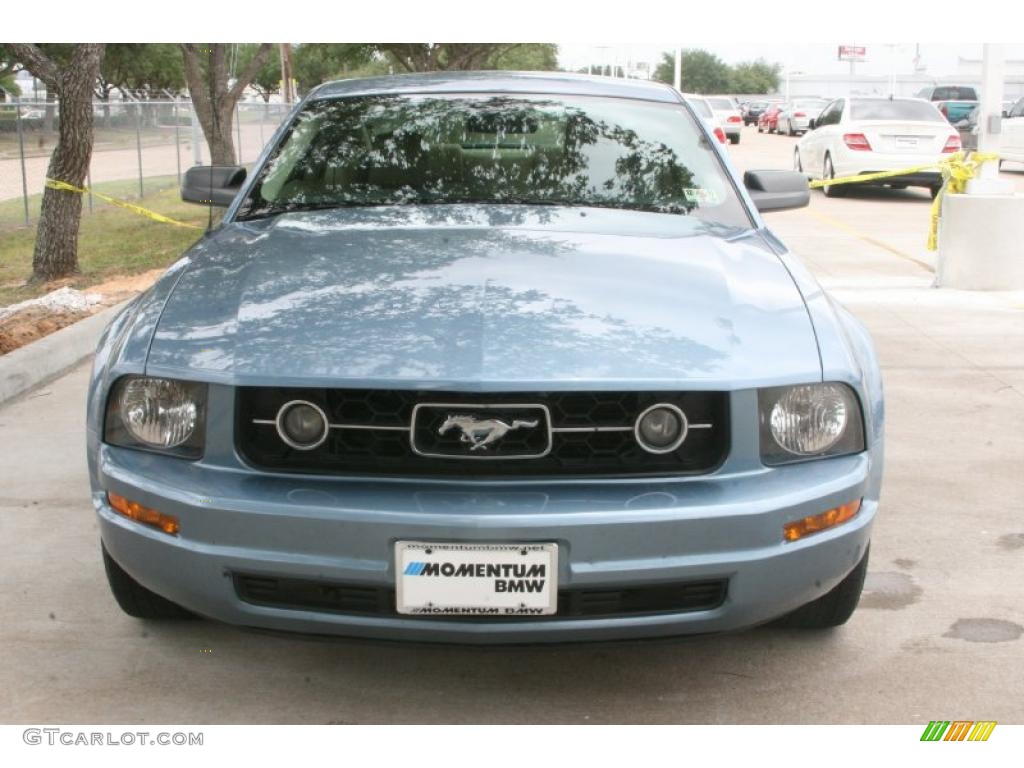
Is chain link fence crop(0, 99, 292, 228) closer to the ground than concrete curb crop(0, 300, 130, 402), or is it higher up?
higher up

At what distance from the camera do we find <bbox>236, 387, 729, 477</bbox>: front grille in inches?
115

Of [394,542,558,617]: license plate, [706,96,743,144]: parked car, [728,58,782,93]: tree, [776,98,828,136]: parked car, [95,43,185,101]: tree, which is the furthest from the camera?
[728,58,782,93]: tree

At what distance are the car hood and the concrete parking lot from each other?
632 millimetres

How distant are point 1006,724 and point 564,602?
3.76 feet

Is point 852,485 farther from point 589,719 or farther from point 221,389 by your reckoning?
point 221,389

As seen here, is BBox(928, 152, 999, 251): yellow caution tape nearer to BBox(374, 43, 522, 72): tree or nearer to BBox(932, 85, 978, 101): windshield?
BBox(374, 43, 522, 72): tree

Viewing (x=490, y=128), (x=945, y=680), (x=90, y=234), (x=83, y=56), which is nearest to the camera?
(x=945, y=680)

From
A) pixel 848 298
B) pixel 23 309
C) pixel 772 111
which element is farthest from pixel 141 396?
pixel 772 111

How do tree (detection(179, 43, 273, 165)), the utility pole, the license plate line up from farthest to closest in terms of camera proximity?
the utility pole, tree (detection(179, 43, 273, 165)), the license plate

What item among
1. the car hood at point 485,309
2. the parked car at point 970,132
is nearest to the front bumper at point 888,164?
the parked car at point 970,132

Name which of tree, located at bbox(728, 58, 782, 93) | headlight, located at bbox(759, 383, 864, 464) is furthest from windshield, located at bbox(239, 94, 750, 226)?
tree, located at bbox(728, 58, 782, 93)

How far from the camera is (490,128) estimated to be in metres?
4.47
